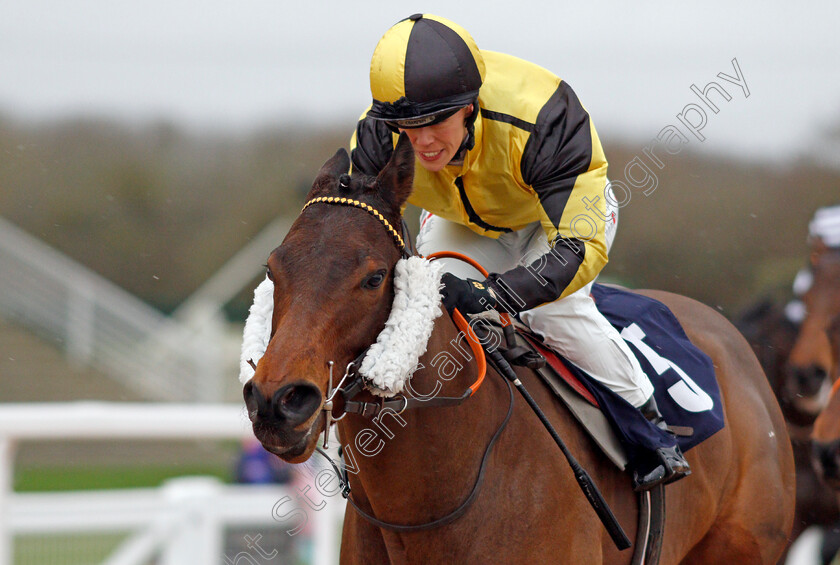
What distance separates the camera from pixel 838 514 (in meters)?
5.44

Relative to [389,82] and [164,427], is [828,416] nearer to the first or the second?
[389,82]

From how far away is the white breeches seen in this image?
2.91 m

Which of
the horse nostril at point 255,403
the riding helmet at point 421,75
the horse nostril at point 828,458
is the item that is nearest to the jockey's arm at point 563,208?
the riding helmet at point 421,75

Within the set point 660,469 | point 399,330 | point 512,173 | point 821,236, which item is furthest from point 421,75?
point 821,236

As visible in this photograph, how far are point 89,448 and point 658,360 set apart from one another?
20395mm

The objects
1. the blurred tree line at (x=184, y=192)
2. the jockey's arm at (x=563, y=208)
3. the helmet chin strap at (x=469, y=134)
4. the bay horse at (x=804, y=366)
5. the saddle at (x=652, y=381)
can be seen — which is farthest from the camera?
the blurred tree line at (x=184, y=192)

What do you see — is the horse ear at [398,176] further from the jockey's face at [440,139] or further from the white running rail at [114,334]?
the white running rail at [114,334]

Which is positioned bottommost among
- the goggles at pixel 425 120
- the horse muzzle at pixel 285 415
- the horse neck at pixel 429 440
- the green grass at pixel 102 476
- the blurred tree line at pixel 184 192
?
the green grass at pixel 102 476

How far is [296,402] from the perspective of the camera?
6.42 feet

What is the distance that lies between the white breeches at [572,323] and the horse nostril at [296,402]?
107 centimetres

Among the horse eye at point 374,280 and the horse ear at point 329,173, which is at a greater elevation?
the horse ear at point 329,173

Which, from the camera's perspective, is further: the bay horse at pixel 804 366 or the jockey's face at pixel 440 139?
the bay horse at pixel 804 366

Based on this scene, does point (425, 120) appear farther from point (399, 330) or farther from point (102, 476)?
point (102, 476)

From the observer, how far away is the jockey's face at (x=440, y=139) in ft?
8.43
